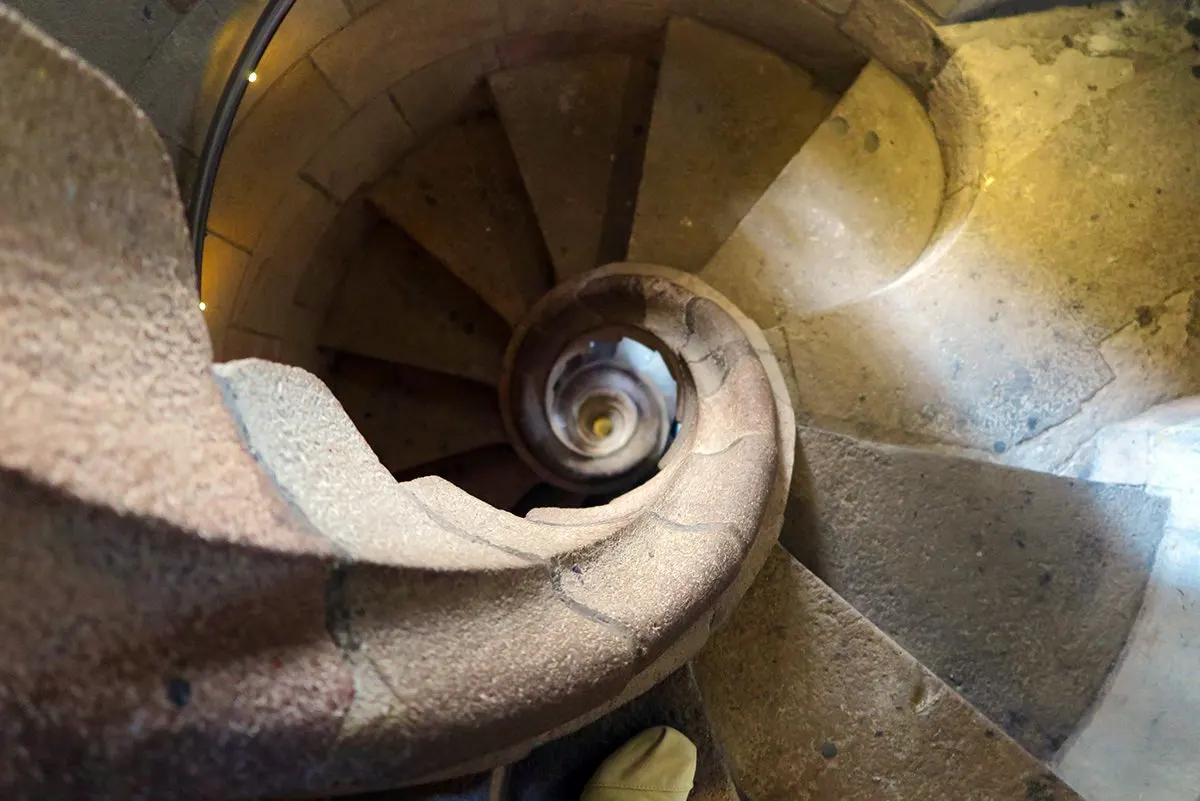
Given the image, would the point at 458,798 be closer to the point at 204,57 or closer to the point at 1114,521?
the point at 204,57

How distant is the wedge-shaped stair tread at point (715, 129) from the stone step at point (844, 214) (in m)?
0.27

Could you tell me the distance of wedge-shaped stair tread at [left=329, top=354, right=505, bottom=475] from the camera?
5074mm

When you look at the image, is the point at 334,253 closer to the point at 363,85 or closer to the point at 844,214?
the point at 363,85

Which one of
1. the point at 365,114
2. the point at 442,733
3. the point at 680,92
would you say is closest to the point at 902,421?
the point at 680,92

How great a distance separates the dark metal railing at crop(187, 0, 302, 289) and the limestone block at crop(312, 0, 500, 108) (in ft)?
2.70

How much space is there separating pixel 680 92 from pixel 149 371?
3351 mm

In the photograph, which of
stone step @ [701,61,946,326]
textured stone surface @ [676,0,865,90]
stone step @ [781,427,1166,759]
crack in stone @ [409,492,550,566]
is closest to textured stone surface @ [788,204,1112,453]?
stone step @ [781,427,1166,759]

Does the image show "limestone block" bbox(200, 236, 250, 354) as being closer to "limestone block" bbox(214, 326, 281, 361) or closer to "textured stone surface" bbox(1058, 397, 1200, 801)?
"limestone block" bbox(214, 326, 281, 361)

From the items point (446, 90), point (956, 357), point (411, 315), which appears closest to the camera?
point (956, 357)

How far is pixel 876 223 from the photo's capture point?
3.48 meters

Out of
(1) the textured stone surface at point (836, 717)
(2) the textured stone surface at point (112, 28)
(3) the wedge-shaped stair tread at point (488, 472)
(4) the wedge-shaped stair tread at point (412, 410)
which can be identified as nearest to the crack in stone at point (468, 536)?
(1) the textured stone surface at point (836, 717)

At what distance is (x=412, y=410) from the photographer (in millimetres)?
5191

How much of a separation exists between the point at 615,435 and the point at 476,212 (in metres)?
1.92

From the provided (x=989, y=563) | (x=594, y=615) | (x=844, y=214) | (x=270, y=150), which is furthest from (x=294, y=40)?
(x=989, y=563)
